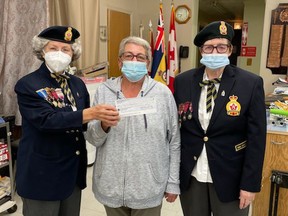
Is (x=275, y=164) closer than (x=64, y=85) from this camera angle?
No

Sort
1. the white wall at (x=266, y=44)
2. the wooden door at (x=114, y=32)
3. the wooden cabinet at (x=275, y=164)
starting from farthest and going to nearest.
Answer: the wooden door at (x=114, y=32), the white wall at (x=266, y=44), the wooden cabinet at (x=275, y=164)

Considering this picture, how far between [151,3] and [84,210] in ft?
13.0

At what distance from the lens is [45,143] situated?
4.33ft

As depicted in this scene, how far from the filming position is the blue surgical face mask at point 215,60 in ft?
4.40

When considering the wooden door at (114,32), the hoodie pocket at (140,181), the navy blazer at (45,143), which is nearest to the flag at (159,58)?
the wooden door at (114,32)

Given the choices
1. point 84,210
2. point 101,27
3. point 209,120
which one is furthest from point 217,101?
point 101,27

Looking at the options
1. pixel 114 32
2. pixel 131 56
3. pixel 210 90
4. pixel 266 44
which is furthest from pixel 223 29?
pixel 114 32

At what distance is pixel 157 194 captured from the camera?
4.41 feet

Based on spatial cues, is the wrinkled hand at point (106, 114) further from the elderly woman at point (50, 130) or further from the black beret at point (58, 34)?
the black beret at point (58, 34)

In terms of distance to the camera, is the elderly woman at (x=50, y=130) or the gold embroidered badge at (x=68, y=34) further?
the gold embroidered badge at (x=68, y=34)

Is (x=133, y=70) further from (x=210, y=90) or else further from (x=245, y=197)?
(x=245, y=197)

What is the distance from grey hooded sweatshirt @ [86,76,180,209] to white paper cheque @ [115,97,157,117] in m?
0.11

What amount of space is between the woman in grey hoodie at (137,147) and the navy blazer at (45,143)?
12 cm

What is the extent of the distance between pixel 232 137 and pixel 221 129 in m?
0.07
